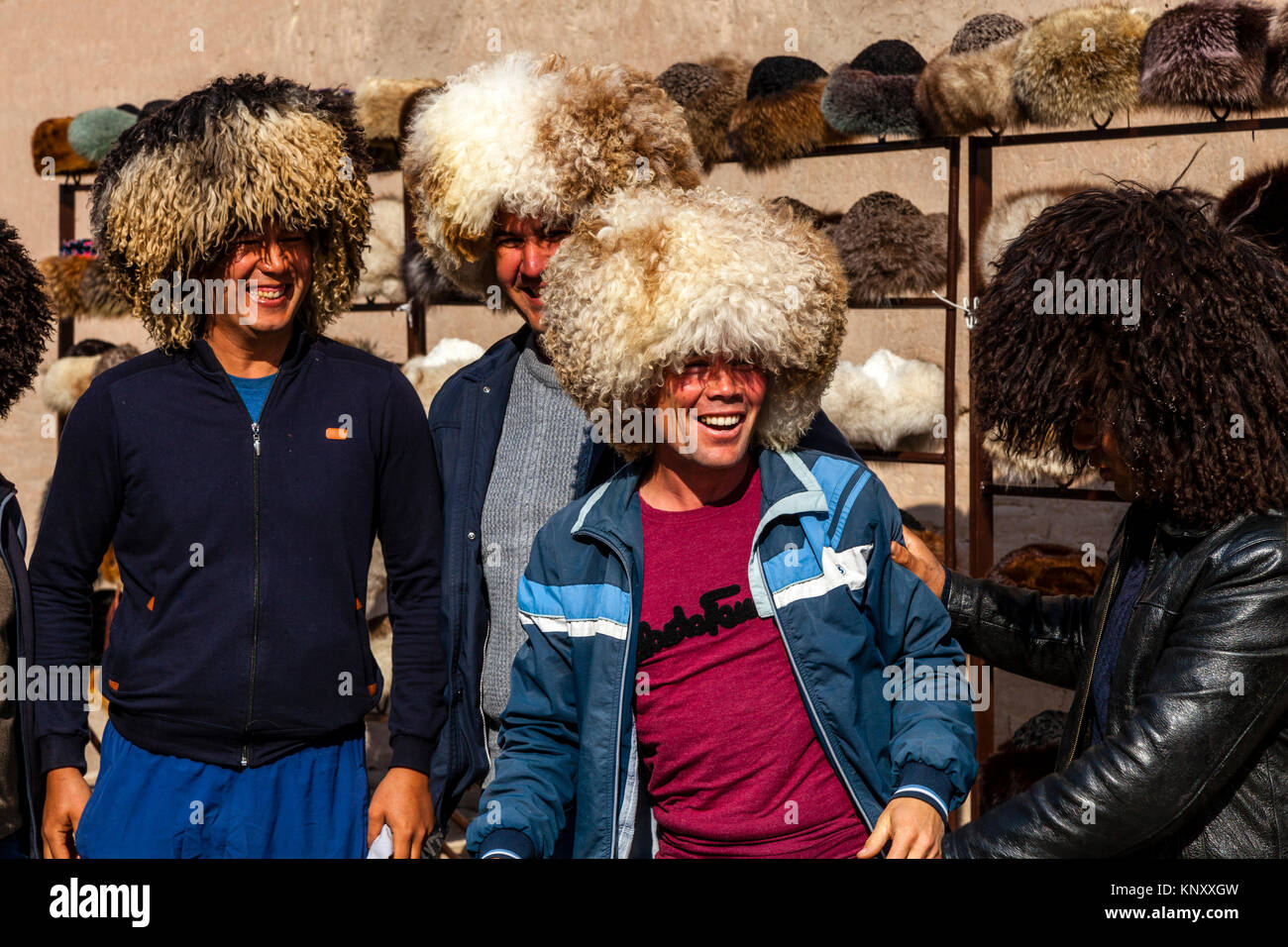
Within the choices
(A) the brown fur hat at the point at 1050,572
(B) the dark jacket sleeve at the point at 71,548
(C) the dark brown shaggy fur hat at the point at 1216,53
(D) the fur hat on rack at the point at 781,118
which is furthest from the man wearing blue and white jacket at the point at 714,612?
(D) the fur hat on rack at the point at 781,118

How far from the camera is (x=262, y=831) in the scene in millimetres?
1899

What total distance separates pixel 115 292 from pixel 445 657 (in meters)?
0.84

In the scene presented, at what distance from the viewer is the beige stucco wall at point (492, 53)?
15.8 feet

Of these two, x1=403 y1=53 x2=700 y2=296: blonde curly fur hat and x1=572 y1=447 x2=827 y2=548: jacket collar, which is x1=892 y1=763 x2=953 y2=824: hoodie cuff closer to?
x1=572 y1=447 x2=827 y2=548: jacket collar

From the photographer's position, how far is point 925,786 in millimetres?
1575

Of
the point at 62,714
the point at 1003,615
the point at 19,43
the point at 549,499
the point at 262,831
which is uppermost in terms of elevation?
the point at 19,43

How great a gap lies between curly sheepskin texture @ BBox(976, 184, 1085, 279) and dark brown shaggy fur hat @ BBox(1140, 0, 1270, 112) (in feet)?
1.64

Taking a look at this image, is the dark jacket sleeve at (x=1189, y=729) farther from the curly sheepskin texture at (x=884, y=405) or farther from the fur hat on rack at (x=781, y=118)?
the fur hat on rack at (x=781, y=118)

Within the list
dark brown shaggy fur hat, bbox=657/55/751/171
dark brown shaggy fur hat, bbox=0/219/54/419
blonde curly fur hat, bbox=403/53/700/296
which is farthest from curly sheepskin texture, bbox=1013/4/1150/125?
dark brown shaggy fur hat, bbox=0/219/54/419

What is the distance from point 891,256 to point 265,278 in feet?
7.48

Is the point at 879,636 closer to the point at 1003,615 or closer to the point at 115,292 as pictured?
the point at 1003,615

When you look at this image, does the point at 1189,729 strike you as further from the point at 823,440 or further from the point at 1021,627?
the point at 823,440

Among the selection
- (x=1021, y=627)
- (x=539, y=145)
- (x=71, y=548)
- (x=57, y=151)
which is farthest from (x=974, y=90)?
(x=57, y=151)
